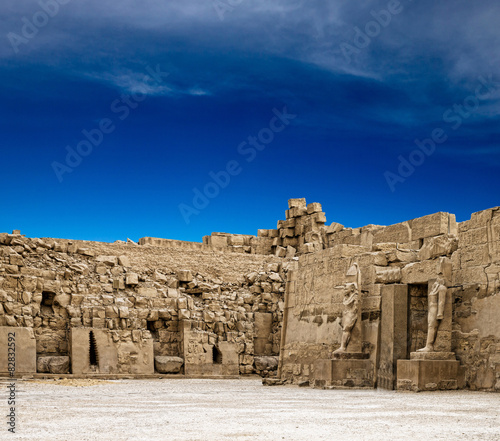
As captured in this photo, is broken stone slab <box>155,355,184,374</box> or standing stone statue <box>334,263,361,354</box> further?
broken stone slab <box>155,355,184,374</box>

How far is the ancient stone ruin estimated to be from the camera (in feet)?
47.5

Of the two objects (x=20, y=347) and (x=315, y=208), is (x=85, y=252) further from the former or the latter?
(x=315, y=208)

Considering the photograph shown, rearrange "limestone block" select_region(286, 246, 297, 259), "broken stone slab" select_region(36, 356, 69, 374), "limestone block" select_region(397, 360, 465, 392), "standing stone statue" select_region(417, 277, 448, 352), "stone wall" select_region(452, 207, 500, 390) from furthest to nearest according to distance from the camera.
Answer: "limestone block" select_region(286, 246, 297, 259) → "broken stone slab" select_region(36, 356, 69, 374) → "standing stone statue" select_region(417, 277, 448, 352) → "stone wall" select_region(452, 207, 500, 390) → "limestone block" select_region(397, 360, 465, 392)

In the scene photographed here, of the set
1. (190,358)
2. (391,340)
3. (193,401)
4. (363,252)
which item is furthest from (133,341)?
(193,401)

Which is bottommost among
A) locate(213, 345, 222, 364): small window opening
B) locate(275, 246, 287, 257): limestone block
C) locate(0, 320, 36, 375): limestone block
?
locate(213, 345, 222, 364): small window opening

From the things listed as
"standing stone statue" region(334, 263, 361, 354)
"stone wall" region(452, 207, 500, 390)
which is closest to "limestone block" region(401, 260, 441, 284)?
"stone wall" region(452, 207, 500, 390)

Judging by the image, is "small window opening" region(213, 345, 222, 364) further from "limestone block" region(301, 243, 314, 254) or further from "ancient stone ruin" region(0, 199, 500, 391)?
"limestone block" region(301, 243, 314, 254)

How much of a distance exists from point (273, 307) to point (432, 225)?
8.66 m

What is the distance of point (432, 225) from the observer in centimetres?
1853

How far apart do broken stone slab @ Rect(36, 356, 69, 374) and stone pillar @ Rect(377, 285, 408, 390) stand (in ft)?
31.9

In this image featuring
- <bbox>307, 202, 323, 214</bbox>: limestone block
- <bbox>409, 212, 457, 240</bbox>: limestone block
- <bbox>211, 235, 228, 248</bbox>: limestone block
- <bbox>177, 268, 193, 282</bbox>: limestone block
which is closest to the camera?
<bbox>409, 212, 457, 240</bbox>: limestone block

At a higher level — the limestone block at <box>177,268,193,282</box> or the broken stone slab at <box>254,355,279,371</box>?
the limestone block at <box>177,268,193,282</box>

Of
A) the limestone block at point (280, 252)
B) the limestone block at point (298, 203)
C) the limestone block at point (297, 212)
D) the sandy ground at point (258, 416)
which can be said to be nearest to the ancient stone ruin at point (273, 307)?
the limestone block at point (280, 252)

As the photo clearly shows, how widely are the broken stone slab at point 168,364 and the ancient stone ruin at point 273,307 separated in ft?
0.10
